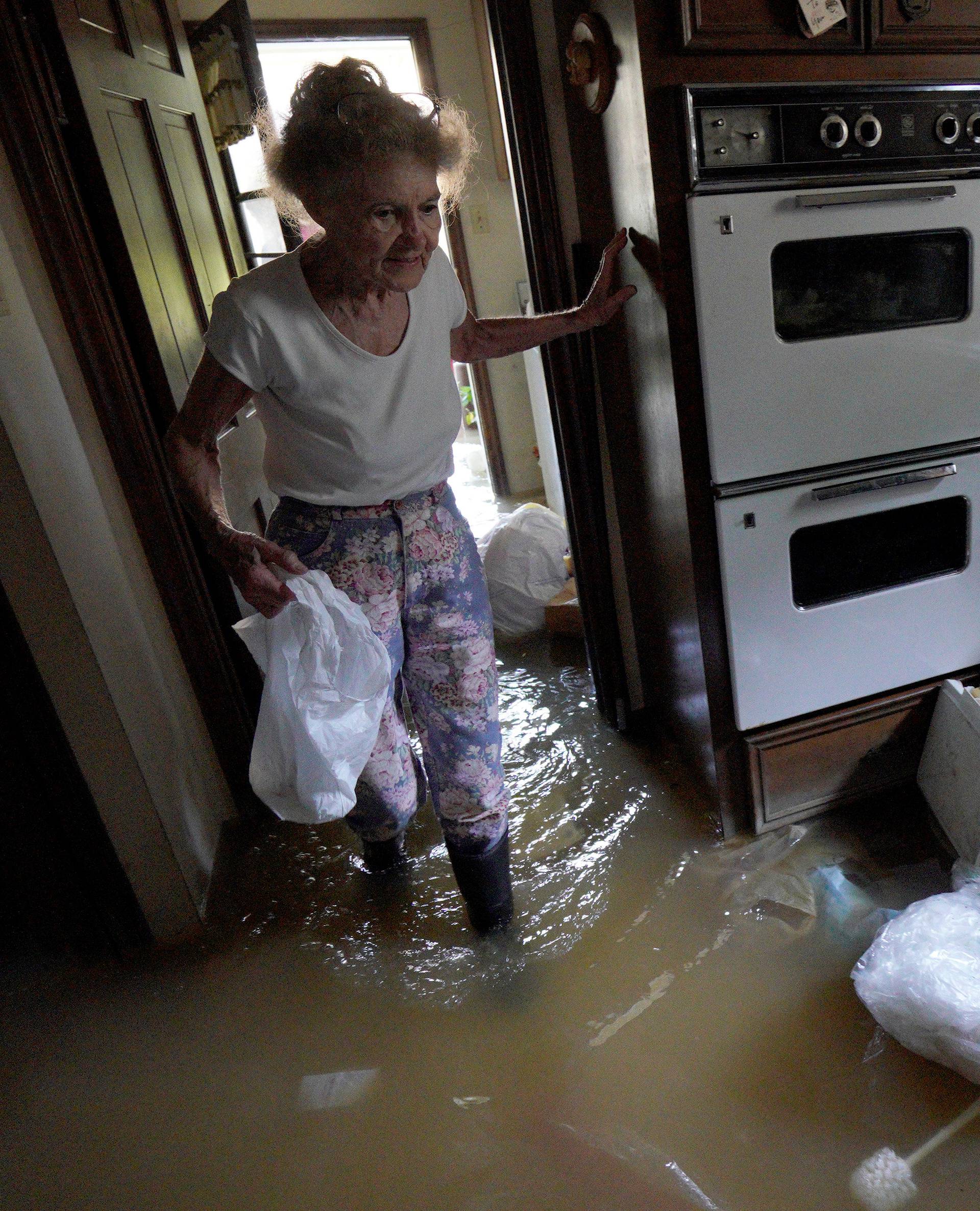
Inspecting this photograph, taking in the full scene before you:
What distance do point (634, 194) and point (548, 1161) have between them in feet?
5.01

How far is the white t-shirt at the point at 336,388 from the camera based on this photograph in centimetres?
113

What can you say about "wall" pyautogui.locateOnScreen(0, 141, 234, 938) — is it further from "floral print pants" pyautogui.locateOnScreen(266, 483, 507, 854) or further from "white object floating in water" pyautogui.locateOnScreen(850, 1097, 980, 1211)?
"white object floating in water" pyautogui.locateOnScreen(850, 1097, 980, 1211)

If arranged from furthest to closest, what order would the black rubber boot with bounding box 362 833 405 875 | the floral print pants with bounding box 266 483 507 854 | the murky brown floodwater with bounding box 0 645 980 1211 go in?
the black rubber boot with bounding box 362 833 405 875, the floral print pants with bounding box 266 483 507 854, the murky brown floodwater with bounding box 0 645 980 1211

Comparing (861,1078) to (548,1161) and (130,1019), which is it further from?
(130,1019)

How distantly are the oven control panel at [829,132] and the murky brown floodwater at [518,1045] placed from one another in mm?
1231

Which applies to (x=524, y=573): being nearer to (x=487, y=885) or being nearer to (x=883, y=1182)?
(x=487, y=885)

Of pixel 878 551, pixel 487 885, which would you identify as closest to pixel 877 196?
pixel 878 551

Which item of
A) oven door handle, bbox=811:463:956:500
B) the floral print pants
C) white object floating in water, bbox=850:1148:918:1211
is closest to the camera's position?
white object floating in water, bbox=850:1148:918:1211

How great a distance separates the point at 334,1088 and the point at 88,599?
0.93 metres

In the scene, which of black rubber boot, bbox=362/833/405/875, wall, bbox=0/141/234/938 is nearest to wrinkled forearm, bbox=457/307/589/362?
wall, bbox=0/141/234/938

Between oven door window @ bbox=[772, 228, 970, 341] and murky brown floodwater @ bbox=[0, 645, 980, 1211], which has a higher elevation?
oven door window @ bbox=[772, 228, 970, 341]

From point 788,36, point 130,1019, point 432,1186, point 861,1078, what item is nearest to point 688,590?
point 861,1078

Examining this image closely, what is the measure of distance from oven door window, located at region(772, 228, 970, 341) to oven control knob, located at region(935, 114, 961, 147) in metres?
0.14

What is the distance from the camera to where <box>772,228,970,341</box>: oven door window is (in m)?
1.33
